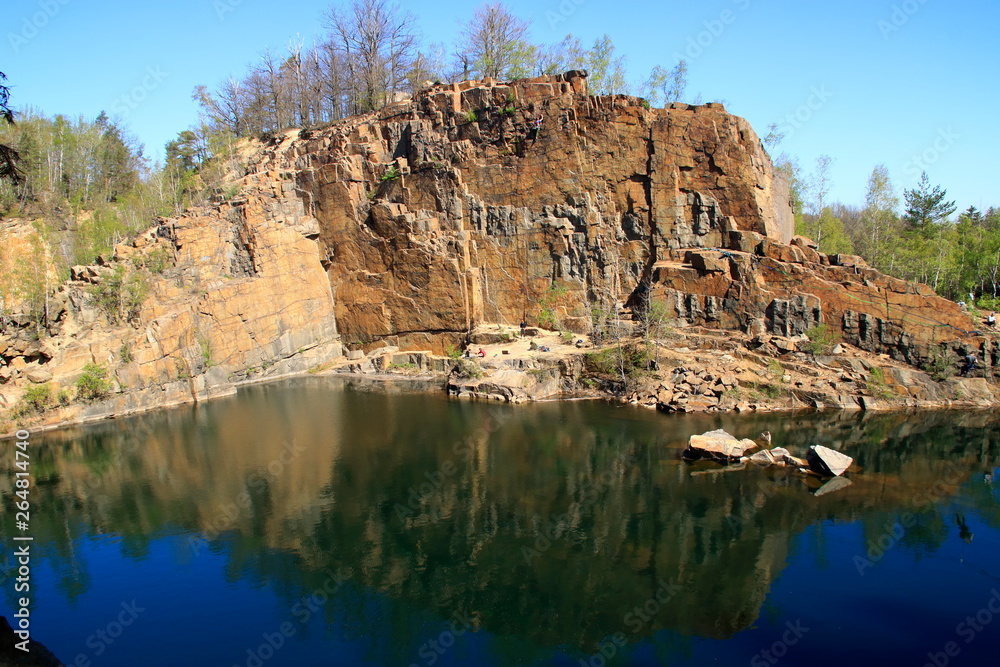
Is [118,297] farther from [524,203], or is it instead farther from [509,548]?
[509,548]

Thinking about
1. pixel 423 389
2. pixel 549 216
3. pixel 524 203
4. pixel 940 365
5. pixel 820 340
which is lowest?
pixel 423 389

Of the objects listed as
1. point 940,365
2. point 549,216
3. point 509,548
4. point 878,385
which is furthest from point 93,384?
point 940,365

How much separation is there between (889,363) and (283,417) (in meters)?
32.8

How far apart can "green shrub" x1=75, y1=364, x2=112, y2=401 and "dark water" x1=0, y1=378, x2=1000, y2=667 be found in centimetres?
368

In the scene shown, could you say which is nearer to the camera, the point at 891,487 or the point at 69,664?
the point at 69,664

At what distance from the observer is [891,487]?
74.6ft

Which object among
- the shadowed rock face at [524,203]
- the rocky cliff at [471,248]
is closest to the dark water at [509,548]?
the rocky cliff at [471,248]

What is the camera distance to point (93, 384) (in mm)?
32938

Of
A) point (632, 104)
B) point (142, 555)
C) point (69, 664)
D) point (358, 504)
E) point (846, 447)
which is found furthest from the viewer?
point (632, 104)

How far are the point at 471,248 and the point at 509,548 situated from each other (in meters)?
28.0

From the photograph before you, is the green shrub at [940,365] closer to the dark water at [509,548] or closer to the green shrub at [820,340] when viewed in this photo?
the dark water at [509,548]

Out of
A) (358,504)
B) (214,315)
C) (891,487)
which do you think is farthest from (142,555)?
(891,487)

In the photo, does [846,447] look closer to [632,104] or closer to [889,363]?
[889,363]

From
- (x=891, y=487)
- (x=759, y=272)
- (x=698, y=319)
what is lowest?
(x=891, y=487)
